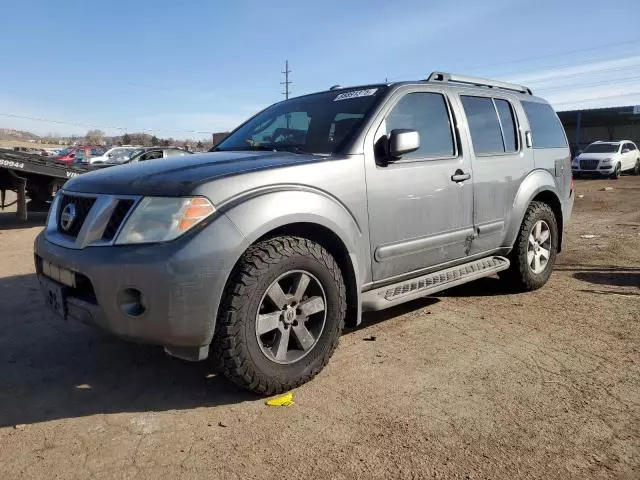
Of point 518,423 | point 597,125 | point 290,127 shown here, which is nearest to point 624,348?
point 518,423

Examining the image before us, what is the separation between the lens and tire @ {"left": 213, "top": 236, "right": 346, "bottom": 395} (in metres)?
2.64

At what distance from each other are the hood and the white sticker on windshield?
80 centimetres

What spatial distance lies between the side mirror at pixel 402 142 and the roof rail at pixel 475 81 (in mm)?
966

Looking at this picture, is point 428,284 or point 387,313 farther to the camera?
point 387,313

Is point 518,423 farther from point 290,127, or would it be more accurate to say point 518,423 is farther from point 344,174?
point 290,127

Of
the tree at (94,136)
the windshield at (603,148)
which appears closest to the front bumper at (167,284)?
the windshield at (603,148)

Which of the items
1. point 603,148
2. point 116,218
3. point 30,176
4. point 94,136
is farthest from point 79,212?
point 94,136

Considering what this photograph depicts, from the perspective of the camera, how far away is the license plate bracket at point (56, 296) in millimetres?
2797

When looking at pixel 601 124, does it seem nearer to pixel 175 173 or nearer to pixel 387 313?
pixel 387 313

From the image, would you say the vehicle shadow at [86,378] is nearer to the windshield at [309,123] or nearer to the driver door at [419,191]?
the driver door at [419,191]

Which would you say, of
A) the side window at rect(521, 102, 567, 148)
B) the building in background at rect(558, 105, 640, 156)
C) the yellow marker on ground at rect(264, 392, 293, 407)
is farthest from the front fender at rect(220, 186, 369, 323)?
the building in background at rect(558, 105, 640, 156)

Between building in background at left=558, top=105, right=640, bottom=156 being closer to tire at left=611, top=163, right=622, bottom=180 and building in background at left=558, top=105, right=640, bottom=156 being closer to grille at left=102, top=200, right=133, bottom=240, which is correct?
tire at left=611, top=163, right=622, bottom=180

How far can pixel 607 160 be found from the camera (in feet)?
73.0

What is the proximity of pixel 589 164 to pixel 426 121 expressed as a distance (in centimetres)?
2208
